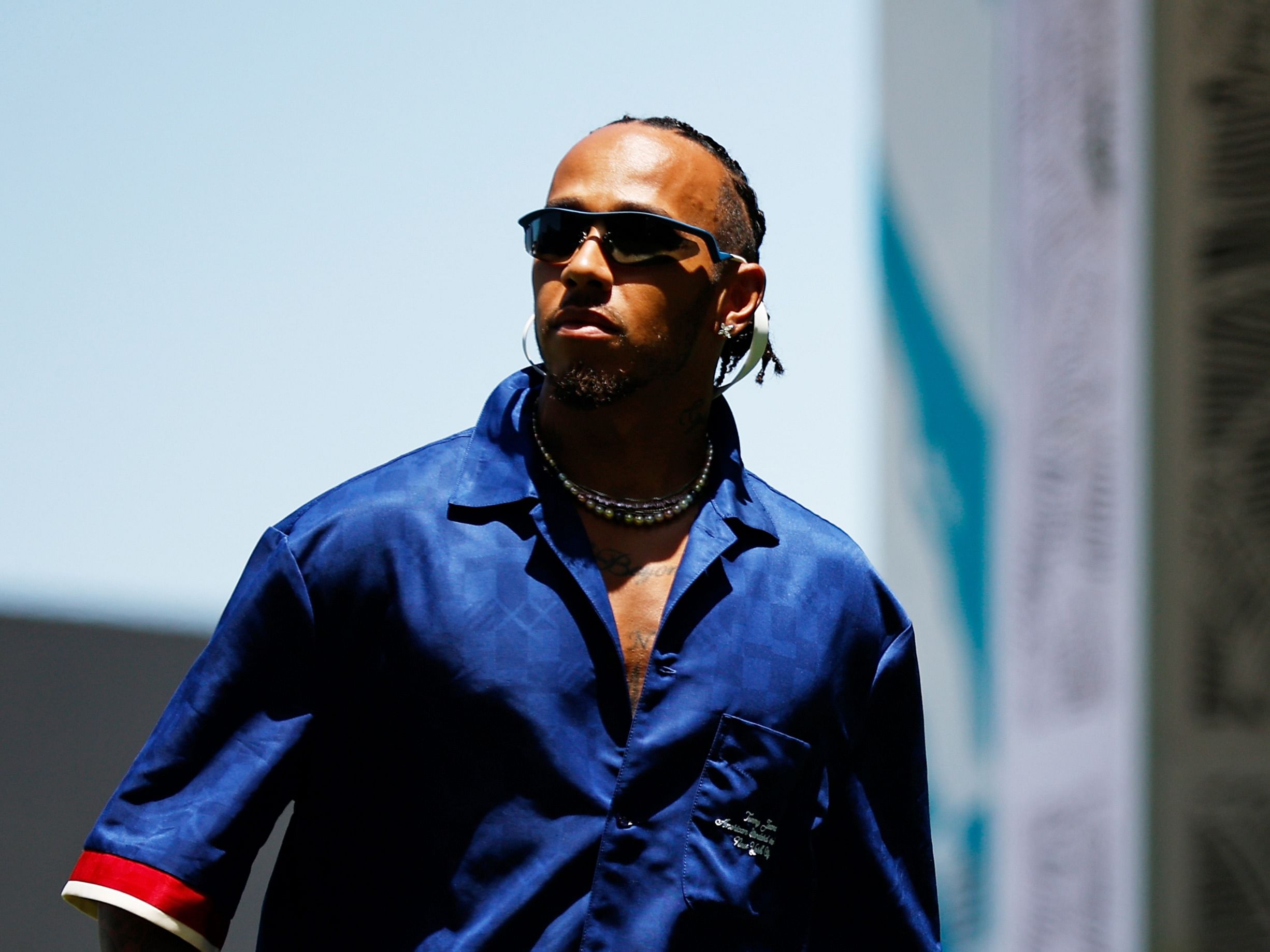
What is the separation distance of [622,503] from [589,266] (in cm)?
37

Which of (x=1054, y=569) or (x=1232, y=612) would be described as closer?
(x=1232, y=612)

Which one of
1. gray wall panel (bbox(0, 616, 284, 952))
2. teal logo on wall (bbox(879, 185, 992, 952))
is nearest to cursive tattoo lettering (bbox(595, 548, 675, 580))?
teal logo on wall (bbox(879, 185, 992, 952))

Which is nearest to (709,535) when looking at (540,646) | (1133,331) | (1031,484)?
(540,646)

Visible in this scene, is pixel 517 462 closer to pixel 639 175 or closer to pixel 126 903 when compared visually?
pixel 639 175

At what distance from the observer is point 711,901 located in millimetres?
2490

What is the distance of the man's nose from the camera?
104 inches

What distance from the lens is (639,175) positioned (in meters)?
2.78

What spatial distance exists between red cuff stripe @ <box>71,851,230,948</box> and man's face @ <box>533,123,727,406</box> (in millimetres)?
906

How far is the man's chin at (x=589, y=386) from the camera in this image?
2.67m

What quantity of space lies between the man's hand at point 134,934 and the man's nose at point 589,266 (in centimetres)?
109

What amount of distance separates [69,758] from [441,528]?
9.32 metres

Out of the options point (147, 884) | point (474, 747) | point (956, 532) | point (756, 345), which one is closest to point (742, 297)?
point (756, 345)

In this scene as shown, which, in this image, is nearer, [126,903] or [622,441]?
[126,903]

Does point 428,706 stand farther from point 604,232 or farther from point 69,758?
point 69,758
